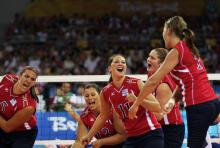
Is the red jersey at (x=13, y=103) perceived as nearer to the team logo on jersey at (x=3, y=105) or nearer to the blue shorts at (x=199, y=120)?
the team logo on jersey at (x=3, y=105)

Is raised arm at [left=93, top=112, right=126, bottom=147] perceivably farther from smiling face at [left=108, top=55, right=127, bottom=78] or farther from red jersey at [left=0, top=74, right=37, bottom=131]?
red jersey at [left=0, top=74, right=37, bottom=131]

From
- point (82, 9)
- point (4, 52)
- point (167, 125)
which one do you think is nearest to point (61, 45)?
point (4, 52)

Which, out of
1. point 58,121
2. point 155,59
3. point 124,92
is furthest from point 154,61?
point 58,121

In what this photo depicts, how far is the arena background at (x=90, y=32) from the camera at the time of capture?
2014 cm

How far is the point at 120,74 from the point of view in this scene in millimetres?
5988

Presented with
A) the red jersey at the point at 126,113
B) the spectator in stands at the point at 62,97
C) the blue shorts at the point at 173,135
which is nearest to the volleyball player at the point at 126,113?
the red jersey at the point at 126,113

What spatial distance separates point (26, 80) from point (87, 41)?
15586 millimetres

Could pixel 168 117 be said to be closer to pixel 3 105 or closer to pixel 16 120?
pixel 16 120

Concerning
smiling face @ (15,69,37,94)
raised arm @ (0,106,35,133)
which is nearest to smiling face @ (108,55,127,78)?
smiling face @ (15,69,37,94)

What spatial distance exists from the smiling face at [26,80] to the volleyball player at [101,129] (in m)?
0.66

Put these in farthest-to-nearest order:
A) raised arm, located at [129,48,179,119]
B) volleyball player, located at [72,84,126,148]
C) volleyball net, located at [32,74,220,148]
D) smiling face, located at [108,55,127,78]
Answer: volleyball net, located at [32,74,220,148] → volleyball player, located at [72,84,126,148] → smiling face, located at [108,55,127,78] → raised arm, located at [129,48,179,119]

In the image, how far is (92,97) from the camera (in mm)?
6824

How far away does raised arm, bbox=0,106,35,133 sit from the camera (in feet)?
21.7

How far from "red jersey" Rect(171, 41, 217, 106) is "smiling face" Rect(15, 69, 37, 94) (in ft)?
6.18
